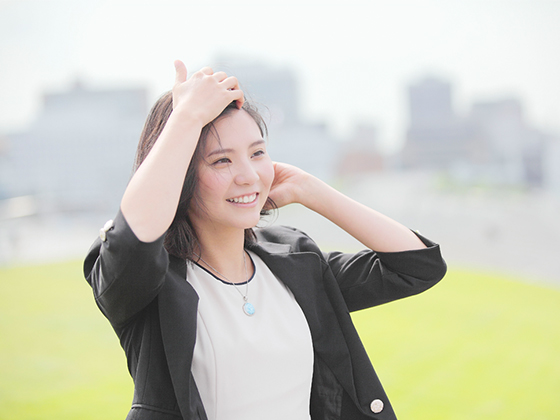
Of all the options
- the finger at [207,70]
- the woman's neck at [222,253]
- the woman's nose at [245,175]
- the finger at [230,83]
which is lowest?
the woman's neck at [222,253]

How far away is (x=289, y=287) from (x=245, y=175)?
301 millimetres

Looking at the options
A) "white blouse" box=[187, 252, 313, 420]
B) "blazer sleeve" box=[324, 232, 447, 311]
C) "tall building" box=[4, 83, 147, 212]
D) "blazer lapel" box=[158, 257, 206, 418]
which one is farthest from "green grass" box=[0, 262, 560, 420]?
"tall building" box=[4, 83, 147, 212]

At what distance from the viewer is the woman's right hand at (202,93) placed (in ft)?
3.05

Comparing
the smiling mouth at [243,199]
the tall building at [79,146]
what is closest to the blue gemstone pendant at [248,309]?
the smiling mouth at [243,199]

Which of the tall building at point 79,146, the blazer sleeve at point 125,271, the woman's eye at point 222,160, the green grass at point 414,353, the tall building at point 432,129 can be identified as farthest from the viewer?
the tall building at point 79,146

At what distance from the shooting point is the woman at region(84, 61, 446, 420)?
867mm

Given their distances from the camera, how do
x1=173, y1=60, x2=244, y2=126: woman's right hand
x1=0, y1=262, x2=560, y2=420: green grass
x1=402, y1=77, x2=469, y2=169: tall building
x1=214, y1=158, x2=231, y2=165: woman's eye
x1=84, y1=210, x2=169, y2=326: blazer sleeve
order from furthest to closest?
x1=402, y1=77, x2=469, y2=169: tall building < x1=0, y1=262, x2=560, y2=420: green grass < x1=214, y1=158, x2=231, y2=165: woman's eye < x1=173, y1=60, x2=244, y2=126: woman's right hand < x1=84, y1=210, x2=169, y2=326: blazer sleeve

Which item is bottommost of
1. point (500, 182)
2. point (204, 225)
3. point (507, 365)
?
point (507, 365)

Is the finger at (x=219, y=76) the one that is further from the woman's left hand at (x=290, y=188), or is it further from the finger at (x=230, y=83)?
the woman's left hand at (x=290, y=188)

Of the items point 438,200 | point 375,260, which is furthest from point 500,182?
point 375,260

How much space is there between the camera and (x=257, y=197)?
108 centimetres

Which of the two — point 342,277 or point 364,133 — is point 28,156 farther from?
point 342,277

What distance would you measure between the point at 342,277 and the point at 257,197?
1.08ft

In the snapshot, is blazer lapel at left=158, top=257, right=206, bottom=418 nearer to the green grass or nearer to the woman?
the woman
